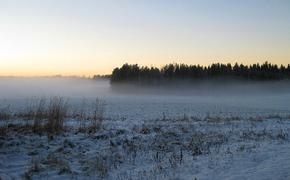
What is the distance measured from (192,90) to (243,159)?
4489 inches

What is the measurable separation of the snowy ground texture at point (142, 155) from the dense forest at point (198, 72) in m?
115

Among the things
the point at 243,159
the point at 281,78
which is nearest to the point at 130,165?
the point at 243,159

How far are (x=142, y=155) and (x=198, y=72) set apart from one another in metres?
120

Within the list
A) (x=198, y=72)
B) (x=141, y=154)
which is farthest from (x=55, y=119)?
(x=198, y=72)

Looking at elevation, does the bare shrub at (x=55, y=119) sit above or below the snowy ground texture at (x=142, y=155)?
above

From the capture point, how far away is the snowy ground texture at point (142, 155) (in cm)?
977

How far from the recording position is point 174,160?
37.0ft

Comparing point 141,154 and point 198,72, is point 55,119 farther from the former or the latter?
point 198,72

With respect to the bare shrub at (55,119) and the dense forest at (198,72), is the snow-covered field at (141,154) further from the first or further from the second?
the dense forest at (198,72)

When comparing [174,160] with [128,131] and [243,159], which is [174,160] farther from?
[128,131]

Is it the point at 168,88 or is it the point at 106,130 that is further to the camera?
the point at 168,88

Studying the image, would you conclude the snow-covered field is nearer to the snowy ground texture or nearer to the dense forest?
the snowy ground texture

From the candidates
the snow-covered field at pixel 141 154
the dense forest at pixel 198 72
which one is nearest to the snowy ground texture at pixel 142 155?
the snow-covered field at pixel 141 154

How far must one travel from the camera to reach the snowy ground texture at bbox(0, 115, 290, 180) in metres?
9.77
